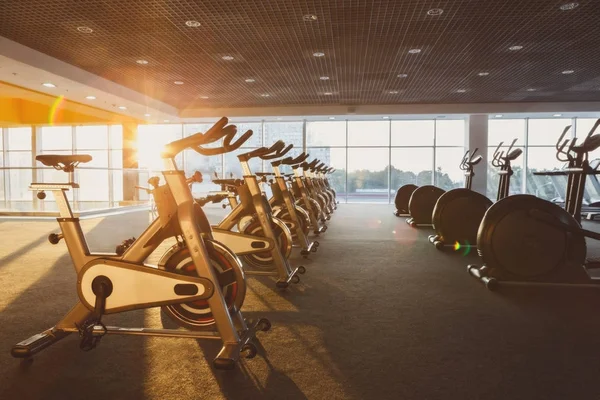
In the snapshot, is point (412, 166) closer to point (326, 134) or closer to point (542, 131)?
point (326, 134)

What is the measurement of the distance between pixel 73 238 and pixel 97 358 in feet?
1.72

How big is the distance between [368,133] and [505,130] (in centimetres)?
400

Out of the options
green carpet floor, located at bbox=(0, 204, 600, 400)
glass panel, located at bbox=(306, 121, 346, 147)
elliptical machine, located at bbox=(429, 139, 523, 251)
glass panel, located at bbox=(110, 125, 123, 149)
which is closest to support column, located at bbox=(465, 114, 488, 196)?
glass panel, located at bbox=(306, 121, 346, 147)

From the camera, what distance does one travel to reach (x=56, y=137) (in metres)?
13.7

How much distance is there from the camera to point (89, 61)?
7.76 metres

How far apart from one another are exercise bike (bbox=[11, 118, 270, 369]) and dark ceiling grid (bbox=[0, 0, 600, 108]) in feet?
12.2

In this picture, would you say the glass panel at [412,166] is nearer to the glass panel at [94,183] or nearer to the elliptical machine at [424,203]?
the elliptical machine at [424,203]

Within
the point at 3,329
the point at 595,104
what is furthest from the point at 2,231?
the point at 595,104

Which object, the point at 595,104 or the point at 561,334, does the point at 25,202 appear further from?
the point at 595,104

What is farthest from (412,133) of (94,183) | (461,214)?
(461,214)

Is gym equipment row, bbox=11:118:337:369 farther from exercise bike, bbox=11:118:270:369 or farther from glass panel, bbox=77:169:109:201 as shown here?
glass panel, bbox=77:169:109:201

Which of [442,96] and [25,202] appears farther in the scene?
[442,96]

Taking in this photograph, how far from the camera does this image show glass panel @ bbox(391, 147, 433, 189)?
1410cm

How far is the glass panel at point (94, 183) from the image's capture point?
998 cm
